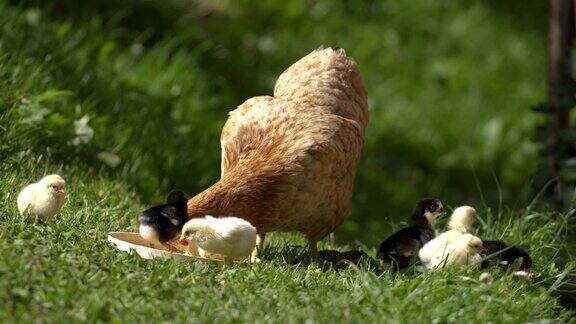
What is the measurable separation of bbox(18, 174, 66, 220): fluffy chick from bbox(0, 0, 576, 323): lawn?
0.06 metres

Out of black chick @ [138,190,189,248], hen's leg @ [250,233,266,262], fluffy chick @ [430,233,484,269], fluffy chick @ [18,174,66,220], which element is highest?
fluffy chick @ [18,174,66,220]

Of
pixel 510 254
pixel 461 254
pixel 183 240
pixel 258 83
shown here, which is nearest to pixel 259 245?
pixel 183 240

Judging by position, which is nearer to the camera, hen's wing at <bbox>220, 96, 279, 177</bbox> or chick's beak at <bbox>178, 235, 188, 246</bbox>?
chick's beak at <bbox>178, 235, 188, 246</bbox>

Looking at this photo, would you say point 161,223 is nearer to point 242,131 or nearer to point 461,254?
point 242,131

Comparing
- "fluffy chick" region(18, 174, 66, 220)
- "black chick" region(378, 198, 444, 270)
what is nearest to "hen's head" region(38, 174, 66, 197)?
"fluffy chick" region(18, 174, 66, 220)

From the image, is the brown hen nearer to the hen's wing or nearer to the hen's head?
the hen's wing

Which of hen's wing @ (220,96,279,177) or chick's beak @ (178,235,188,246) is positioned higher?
hen's wing @ (220,96,279,177)

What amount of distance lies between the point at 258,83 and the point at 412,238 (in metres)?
5.04

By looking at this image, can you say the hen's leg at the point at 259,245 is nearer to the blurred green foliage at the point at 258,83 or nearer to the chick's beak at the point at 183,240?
the chick's beak at the point at 183,240

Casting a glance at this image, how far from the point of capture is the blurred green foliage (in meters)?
7.64

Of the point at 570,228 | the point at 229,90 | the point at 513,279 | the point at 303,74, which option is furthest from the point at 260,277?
the point at 229,90

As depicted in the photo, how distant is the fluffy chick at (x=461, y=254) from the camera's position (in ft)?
17.9

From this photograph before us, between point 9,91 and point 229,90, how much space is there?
11.3ft

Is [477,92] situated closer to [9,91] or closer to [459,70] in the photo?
[459,70]
